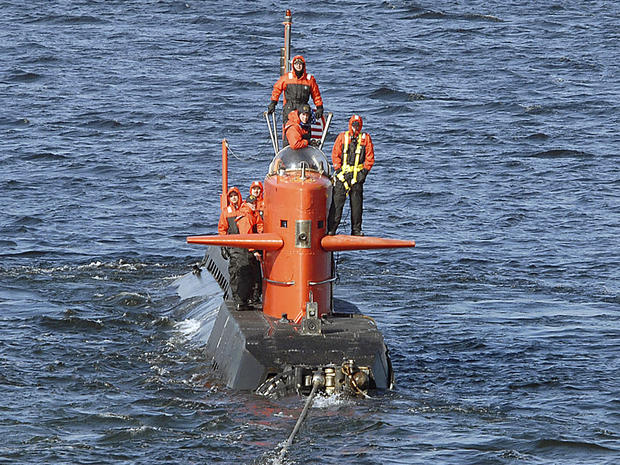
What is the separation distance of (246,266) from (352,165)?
360 centimetres

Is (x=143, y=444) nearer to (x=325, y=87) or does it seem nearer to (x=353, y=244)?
(x=353, y=244)

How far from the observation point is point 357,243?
1064 inches

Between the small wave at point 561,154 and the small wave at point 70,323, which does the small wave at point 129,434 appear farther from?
the small wave at point 561,154

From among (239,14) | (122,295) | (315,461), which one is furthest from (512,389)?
(239,14)

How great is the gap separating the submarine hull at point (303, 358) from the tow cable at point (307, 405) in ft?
0.55

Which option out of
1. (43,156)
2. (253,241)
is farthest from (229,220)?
(43,156)

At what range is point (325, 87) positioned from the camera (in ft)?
206

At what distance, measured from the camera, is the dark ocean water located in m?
25.3

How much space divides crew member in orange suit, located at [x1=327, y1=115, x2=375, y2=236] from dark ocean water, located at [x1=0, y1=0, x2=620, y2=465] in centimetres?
358

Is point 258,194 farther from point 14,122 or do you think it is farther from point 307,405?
point 14,122

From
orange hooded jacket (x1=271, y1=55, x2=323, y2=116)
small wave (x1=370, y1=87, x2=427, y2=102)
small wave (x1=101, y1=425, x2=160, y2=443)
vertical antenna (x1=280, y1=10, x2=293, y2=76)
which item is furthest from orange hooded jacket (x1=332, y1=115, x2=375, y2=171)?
small wave (x1=370, y1=87, x2=427, y2=102)

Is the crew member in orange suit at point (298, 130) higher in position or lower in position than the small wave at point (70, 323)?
higher

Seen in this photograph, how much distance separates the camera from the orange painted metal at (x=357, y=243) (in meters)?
26.7

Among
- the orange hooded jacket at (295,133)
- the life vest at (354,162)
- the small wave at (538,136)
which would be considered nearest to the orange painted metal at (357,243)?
the orange hooded jacket at (295,133)
